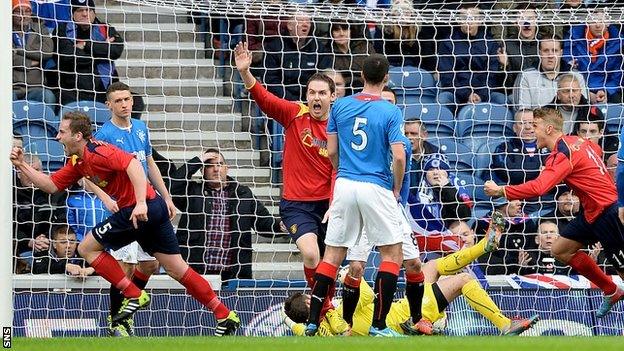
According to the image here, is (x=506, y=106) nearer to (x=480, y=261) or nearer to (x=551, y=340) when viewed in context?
(x=480, y=261)

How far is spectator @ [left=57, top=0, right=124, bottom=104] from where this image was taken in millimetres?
13133

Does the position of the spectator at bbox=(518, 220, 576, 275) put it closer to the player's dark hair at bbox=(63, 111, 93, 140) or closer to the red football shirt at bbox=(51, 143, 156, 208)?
the red football shirt at bbox=(51, 143, 156, 208)

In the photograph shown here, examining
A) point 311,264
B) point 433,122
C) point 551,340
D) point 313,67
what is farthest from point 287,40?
point 551,340

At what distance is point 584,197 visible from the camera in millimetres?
11508

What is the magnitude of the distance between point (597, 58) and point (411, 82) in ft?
6.56

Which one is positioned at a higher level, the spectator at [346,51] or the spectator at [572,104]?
the spectator at [346,51]

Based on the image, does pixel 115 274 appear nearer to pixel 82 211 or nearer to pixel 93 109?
pixel 82 211

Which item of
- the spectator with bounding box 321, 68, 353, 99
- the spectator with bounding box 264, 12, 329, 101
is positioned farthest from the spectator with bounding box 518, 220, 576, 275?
the spectator with bounding box 264, 12, 329, 101

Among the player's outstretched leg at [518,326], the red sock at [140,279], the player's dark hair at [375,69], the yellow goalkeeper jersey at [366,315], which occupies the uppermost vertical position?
the player's dark hair at [375,69]

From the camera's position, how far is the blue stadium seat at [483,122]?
14.1m

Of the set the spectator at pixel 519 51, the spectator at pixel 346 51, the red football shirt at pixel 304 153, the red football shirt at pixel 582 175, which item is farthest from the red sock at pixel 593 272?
the spectator at pixel 346 51

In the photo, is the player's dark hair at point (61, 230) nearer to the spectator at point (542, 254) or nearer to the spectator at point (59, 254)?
the spectator at point (59, 254)

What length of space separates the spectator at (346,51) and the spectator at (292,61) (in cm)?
13

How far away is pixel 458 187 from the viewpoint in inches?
535
